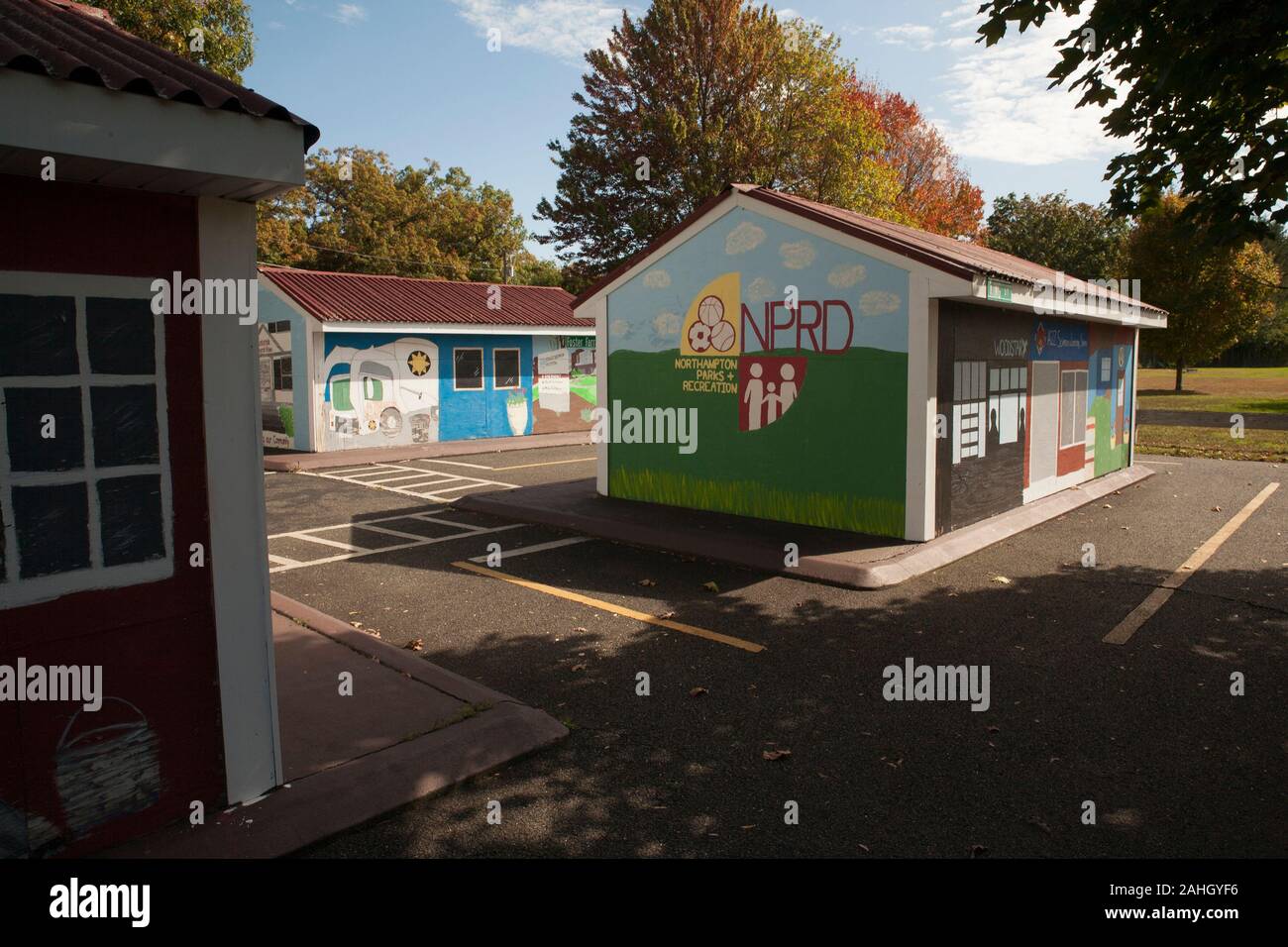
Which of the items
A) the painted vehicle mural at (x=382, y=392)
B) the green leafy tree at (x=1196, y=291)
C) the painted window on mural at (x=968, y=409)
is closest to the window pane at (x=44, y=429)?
the painted window on mural at (x=968, y=409)

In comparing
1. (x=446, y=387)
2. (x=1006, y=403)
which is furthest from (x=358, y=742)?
(x=446, y=387)

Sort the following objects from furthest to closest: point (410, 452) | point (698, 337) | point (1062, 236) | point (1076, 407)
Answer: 1. point (1062, 236)
2. point (410, 452)
3. point (1076, 407)
4. point (698, 337)

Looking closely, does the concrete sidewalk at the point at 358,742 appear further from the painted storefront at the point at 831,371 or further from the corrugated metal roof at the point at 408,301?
the corrugated metal roof at the point at 408,301

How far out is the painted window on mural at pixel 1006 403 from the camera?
11.3 meters

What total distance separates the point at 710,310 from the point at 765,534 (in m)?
3.39

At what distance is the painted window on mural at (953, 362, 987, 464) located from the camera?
34.2ft

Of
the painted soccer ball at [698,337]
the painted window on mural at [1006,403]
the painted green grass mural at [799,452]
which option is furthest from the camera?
the painted soccer ball at [698,337]

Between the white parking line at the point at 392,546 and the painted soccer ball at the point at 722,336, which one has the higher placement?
the painted soccer ball at the point at 722,336

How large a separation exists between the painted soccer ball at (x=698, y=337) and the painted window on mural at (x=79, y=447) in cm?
870

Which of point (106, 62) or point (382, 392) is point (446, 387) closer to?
point (382, 392)

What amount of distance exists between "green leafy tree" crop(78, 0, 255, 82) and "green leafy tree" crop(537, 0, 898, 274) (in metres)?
13.8

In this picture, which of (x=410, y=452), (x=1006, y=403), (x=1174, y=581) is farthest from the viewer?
(x=410, y=452)

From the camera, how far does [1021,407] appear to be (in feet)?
40.0
